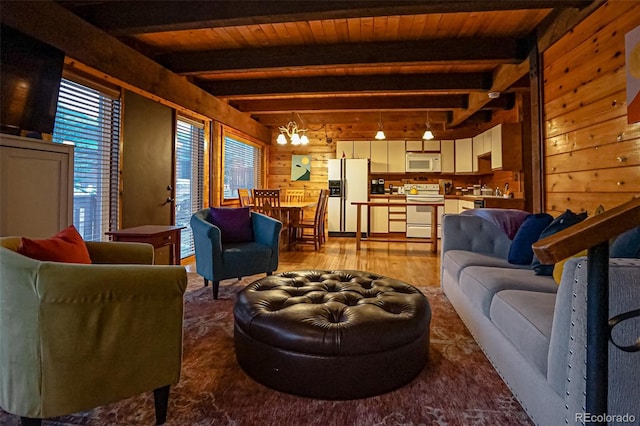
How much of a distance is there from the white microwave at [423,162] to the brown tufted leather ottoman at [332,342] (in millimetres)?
5892

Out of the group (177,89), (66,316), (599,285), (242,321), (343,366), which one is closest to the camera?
(599,285)

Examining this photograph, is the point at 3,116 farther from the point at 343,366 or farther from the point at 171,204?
the point at 343,366

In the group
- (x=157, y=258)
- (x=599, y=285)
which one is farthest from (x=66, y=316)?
(x=157, y=258)

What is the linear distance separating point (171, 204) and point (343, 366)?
3.52 meters

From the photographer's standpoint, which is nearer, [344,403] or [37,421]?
[37,421]

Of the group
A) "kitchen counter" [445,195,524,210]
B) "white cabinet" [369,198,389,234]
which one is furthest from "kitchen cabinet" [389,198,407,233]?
"kitchen counter" [445,195,524,210]

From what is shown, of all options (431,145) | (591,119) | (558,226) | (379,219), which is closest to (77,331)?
(558,226)

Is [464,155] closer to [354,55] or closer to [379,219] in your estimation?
[379,219]

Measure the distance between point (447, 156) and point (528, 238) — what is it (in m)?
5.16

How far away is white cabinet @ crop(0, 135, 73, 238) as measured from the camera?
1.99 m

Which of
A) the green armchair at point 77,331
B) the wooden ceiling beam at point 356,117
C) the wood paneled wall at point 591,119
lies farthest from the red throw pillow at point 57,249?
the wooden ceiling beam at point 356,117

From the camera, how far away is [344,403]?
1548mm

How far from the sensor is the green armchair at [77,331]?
1235 mm

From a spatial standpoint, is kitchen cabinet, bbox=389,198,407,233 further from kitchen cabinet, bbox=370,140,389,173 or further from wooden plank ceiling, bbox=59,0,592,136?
wooden plank ceiling, bbox=59,0,592,136
